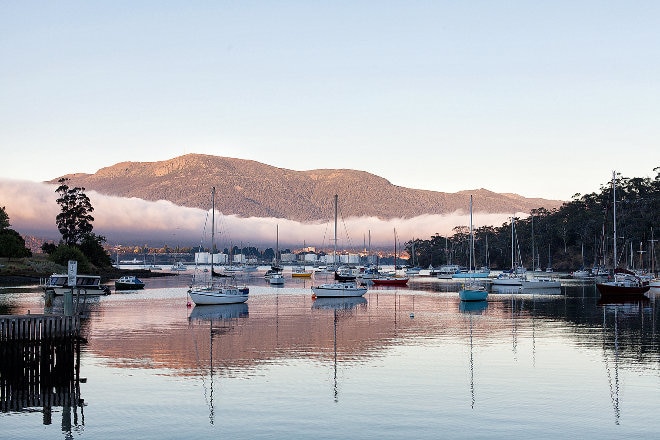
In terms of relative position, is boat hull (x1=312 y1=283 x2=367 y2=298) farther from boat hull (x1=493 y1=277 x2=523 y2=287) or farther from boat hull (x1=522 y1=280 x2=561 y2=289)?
boat hull (x1=493 y1=277 x2=523 y2=287)

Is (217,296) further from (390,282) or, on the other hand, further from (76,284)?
(390,282)

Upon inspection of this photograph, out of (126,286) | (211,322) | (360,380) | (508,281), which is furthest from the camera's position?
(508,281)

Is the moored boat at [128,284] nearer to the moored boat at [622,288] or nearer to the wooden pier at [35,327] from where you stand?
the moored boat at [622,288]

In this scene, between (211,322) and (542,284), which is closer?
(211,322)

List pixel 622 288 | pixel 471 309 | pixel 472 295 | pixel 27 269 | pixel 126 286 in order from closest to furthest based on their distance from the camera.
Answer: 1. pixel 471 309
2. pixel 472 295
3. pixel 622 288
4. pixel 126 286
5. pixel 27 269

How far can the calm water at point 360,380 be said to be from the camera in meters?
28.3

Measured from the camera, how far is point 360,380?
124 ft

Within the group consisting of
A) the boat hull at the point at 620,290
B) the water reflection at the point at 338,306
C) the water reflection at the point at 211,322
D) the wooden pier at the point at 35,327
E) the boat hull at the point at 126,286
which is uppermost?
the wooden pier at the point at 35,327

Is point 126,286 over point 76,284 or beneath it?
beneath

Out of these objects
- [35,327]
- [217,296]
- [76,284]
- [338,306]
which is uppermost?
[35,327]

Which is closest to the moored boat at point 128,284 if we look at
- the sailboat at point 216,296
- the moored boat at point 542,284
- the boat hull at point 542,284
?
the sailboat at point 216,296

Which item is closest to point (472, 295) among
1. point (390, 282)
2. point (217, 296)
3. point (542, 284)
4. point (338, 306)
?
point (338, 306)

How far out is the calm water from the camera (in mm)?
28281

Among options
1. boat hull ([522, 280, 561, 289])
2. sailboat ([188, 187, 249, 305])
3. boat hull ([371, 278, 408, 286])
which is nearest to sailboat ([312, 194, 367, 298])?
sailboat ([188, 187, 249, 305])
